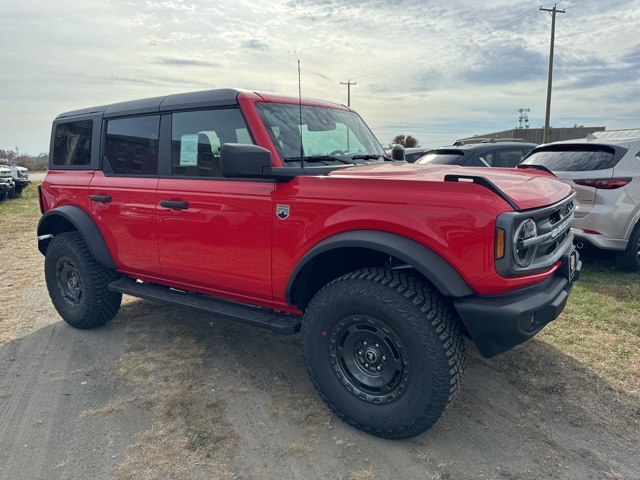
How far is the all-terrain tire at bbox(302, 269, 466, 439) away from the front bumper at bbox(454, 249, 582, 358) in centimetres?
16

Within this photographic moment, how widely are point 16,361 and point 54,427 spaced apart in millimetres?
1323

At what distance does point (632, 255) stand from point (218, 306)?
16.5ft

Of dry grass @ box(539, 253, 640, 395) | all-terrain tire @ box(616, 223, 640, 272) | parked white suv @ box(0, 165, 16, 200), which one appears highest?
parked white suv @ box(0, 165, 16, 200)

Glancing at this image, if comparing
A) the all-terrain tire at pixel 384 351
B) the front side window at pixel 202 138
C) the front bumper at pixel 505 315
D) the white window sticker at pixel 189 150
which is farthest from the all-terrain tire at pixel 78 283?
the front bumper at pixel 505 315

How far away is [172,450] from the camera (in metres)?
2.71

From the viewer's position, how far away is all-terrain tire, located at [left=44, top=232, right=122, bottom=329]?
14.4 ft

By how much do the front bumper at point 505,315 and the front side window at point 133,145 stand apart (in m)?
2.71

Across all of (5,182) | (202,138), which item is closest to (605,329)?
(202,138)

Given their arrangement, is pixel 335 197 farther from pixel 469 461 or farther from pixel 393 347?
pixel 469 461

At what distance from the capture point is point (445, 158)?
309 inches

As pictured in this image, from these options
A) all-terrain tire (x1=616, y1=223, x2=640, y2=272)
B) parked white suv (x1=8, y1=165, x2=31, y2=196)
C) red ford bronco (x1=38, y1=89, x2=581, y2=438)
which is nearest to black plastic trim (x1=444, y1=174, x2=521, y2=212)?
red ford bronco (x1=38, y1=89, x2=581, y2=438)

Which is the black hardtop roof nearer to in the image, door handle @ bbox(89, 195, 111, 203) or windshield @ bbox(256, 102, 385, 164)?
windshield @ bbox(256, 102, 385, 164)

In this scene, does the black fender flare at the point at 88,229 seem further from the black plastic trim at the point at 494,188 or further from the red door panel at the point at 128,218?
the black plastic trim at the point at 494,188

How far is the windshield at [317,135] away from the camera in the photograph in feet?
11.1
